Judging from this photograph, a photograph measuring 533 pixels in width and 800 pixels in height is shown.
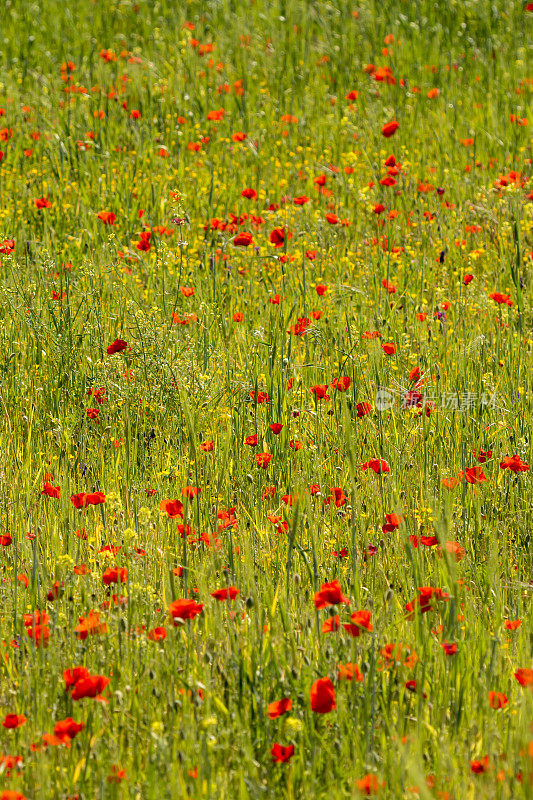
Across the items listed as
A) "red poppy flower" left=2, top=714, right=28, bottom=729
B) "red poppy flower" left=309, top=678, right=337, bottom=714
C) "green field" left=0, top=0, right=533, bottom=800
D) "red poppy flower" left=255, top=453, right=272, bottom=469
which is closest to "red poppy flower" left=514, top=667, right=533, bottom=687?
"green field" left=0, top=0, right=533, bottom=800

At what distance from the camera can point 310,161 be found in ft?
18.1

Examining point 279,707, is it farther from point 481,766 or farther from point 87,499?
point 87,499

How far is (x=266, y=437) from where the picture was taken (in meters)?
3.05

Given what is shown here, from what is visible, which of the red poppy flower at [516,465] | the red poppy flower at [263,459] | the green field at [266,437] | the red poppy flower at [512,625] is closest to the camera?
the green field at [266,437]

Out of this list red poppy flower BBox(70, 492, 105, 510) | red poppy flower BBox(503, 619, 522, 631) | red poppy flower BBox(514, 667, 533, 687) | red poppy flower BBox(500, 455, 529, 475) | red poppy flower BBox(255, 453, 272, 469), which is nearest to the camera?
red poppy flower BBox(514, 667, 533, 687)

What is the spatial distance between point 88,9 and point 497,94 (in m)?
4.00

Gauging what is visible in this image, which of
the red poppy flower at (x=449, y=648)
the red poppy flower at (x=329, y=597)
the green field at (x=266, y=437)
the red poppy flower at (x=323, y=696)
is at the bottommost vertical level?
the green field at (x=266, y=437)

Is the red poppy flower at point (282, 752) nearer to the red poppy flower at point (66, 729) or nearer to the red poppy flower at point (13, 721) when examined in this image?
the red poppy flower at point (66, 729)

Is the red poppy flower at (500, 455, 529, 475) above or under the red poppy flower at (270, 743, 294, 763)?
above

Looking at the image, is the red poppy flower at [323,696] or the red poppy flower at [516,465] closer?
the red poppy flower at [323,696]

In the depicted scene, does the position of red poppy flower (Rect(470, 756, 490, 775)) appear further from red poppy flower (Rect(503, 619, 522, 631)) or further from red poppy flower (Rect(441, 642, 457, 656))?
red poppy flower (Rect(503, 619, 522, 631))

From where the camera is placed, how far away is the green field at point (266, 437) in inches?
70.4

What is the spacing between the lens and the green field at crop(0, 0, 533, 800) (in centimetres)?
179

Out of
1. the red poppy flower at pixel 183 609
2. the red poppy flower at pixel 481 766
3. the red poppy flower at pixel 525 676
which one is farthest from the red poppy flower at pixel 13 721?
the red poppy flower at pixel 525 676
